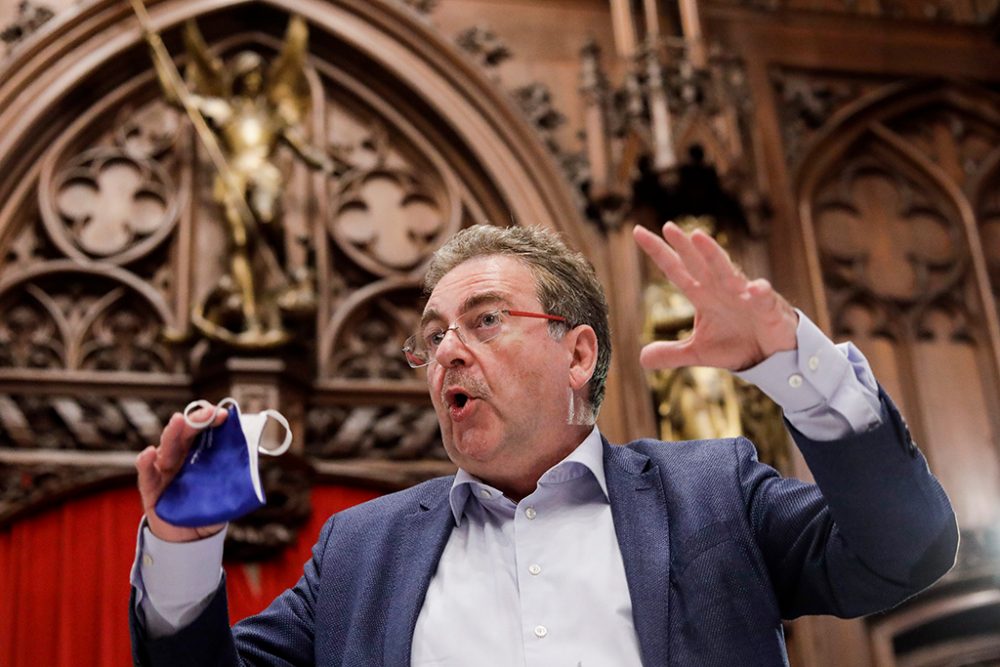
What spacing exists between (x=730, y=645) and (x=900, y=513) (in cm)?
31

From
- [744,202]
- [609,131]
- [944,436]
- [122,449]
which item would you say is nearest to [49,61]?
[122,449]

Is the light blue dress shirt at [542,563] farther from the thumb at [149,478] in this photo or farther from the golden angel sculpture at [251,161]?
the golden angel sculpture at [251,161]

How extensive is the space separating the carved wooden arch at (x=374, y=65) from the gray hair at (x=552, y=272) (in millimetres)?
2491

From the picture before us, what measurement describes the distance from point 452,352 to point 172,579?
0.58 metres

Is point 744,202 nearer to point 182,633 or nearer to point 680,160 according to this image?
point 680,160

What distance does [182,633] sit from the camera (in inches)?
67.0

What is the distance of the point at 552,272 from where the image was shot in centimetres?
218

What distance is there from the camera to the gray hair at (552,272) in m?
2.15

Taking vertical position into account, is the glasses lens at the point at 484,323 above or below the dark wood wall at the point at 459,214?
below

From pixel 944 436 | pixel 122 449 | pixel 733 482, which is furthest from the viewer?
pixel 944 436

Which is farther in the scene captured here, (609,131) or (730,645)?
(609,131)

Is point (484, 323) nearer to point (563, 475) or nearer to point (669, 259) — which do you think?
point (563, 475)

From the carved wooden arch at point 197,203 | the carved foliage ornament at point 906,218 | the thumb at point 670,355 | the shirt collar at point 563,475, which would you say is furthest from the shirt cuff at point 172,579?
the carved foliage ornament at point 906,218

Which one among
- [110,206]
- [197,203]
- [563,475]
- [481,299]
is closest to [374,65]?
[197,203]
